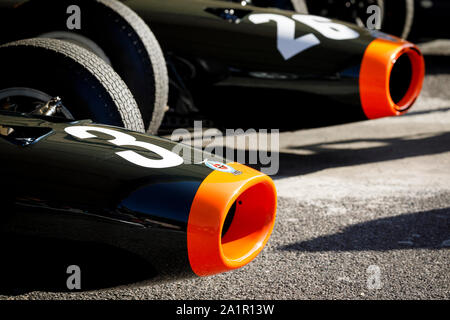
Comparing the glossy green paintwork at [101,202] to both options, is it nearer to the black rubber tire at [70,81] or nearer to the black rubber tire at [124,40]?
the black rubber tire at [70,81]

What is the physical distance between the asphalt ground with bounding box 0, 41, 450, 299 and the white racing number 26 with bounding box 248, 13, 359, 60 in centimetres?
87

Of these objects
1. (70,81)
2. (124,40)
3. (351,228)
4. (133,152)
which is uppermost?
(124,40)

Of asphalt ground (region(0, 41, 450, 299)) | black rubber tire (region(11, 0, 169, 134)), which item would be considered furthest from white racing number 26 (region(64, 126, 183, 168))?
black rubber tire (region(11, 0, 169, 134))

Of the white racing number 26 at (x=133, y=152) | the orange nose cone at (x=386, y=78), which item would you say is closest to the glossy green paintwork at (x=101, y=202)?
the white racing number 26 at (x=133, y=152)

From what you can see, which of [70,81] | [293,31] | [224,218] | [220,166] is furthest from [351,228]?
[293,31]

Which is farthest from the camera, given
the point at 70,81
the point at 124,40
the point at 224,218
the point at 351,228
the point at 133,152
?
the point at 124,40

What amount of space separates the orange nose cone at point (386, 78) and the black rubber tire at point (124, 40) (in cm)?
141

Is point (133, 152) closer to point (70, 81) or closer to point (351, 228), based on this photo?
point (70, 81)

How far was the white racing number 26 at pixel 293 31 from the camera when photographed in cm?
439

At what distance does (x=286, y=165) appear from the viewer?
4.61m

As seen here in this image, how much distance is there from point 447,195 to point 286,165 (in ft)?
4.03

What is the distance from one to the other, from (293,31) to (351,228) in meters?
1.74

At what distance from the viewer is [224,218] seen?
196 cm

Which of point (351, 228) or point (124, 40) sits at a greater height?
point (124, 40)
